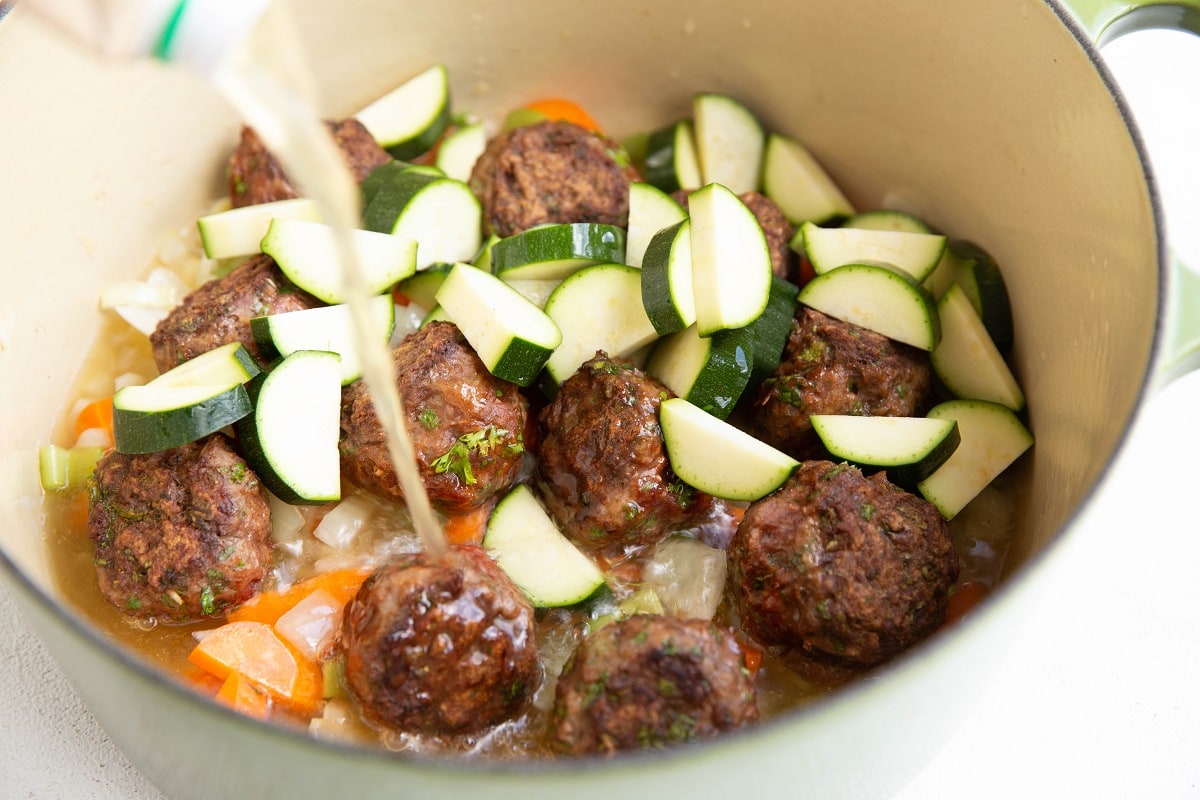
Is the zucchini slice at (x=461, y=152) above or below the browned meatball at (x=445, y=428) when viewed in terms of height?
above

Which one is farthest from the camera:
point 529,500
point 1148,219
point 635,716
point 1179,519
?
point 1179,519

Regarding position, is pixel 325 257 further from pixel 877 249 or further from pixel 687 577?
pixel 877 249

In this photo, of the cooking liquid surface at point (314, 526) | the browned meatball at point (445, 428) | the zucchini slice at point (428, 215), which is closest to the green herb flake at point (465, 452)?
the browned meatball at point (445, 428)

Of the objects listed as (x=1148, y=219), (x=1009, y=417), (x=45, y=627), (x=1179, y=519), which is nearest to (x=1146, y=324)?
(x=1148, y=219)

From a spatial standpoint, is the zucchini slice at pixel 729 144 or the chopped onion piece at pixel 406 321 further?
the zucchini slice at pixel 729 144

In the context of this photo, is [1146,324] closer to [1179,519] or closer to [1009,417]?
[1009,417]

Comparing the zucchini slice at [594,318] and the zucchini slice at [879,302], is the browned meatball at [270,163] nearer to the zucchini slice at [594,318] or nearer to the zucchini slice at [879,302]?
the zucchini slice at [594,318]

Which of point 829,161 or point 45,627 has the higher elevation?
point 829,161

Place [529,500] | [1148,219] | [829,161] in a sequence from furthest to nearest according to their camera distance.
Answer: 1. [829,161]
2. [529,500]
3. [1148,219]
